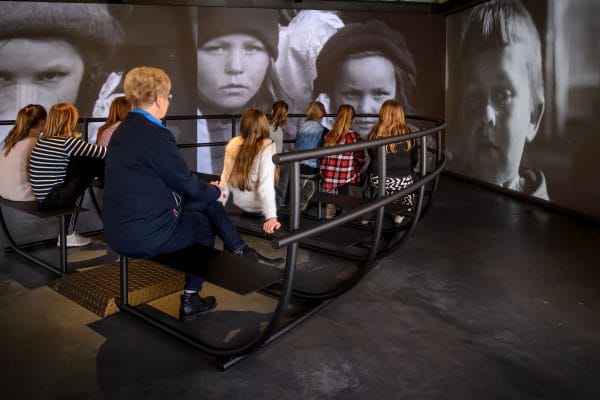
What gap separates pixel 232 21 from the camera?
8258 millimetres

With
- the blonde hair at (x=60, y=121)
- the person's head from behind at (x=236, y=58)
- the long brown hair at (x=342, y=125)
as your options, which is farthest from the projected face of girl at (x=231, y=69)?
the blonde hair at (x=60, y=121)

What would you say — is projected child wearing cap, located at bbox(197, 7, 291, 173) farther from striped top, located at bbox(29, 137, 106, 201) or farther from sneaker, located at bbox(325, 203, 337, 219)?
striped top, located at bbox(29, 137, 106, 201)

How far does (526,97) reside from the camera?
6809 millimetres

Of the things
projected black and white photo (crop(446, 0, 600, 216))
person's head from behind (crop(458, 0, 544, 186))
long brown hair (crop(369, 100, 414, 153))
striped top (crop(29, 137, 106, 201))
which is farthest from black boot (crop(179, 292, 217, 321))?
person's head from behind (crop(458, 0, 544, 186))

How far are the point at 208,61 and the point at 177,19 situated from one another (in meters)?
0.75

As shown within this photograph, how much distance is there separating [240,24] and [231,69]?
2.33 feet

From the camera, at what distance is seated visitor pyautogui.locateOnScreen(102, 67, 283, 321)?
8.42 feet

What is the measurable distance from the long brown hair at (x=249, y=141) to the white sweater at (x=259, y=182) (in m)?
0.03

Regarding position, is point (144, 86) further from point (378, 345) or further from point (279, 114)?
point (279, 114)

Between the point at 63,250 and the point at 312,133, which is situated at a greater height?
the point at 312,133

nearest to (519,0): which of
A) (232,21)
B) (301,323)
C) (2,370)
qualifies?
(232,21)

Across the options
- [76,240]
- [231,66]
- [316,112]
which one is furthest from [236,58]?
[76,240]

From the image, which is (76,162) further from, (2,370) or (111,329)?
(2,370)

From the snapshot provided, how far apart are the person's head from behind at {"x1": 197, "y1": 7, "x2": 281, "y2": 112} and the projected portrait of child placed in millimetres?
3080
